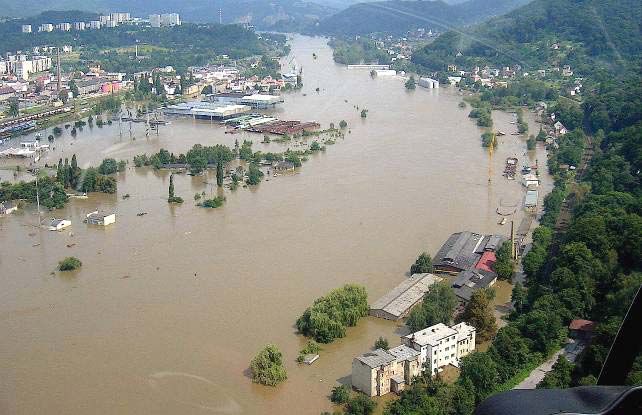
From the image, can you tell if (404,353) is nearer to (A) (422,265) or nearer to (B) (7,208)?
(A) (422,265)

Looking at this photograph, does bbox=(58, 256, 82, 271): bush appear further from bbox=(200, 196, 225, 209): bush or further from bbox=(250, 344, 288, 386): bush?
bbox=(250, 344, 288, 386): bush

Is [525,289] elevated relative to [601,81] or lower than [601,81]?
lower

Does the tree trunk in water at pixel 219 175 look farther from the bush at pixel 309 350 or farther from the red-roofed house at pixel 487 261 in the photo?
the bush at pixel 309 350

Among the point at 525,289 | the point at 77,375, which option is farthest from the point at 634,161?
the point at 77,375

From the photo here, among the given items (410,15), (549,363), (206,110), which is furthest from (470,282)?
(410,15)

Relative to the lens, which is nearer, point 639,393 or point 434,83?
point 639,393

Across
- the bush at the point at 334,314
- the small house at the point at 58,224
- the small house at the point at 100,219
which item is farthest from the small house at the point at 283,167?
the bush at the point at 334,314

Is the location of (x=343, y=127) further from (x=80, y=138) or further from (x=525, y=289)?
(x=525, y=289)
